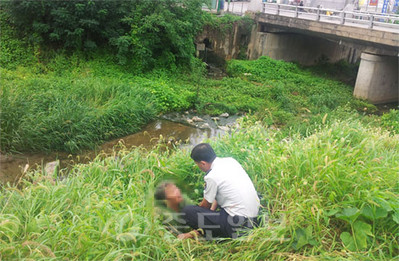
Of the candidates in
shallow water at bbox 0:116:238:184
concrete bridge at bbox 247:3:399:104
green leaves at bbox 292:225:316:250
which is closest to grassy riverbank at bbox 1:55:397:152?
shallow water at bbox 0:116:238:184

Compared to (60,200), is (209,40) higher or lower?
higher

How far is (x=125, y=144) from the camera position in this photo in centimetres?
923

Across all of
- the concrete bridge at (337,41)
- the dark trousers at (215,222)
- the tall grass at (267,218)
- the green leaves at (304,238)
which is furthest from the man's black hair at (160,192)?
the concrete bridge at (337,41)

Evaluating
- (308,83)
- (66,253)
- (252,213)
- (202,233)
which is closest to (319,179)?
(252,213)

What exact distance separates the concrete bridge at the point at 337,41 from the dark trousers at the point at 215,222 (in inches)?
444

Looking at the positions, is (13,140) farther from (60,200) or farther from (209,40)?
(209,40)

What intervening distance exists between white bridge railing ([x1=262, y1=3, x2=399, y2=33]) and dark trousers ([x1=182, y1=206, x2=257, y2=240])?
11494mm

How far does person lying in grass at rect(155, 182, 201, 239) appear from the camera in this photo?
13.8 feet

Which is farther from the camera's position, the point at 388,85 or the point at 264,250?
the point at 388,85

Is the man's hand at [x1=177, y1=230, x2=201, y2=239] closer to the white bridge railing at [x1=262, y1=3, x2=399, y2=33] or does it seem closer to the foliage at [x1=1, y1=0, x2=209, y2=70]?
the foliage at [x1=1, y1=0, x2=209, y2=70]

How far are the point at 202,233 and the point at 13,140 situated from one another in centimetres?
565

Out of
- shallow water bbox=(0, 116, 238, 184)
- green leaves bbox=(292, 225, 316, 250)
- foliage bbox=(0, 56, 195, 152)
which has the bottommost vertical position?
shallow water bbox=(0, 116, 238, 184)

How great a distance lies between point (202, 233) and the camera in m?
4.16

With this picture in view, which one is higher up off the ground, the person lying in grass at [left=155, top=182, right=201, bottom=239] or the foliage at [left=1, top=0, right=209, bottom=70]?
the foliage at [left=1, top=0, right=209, bottom=70]
